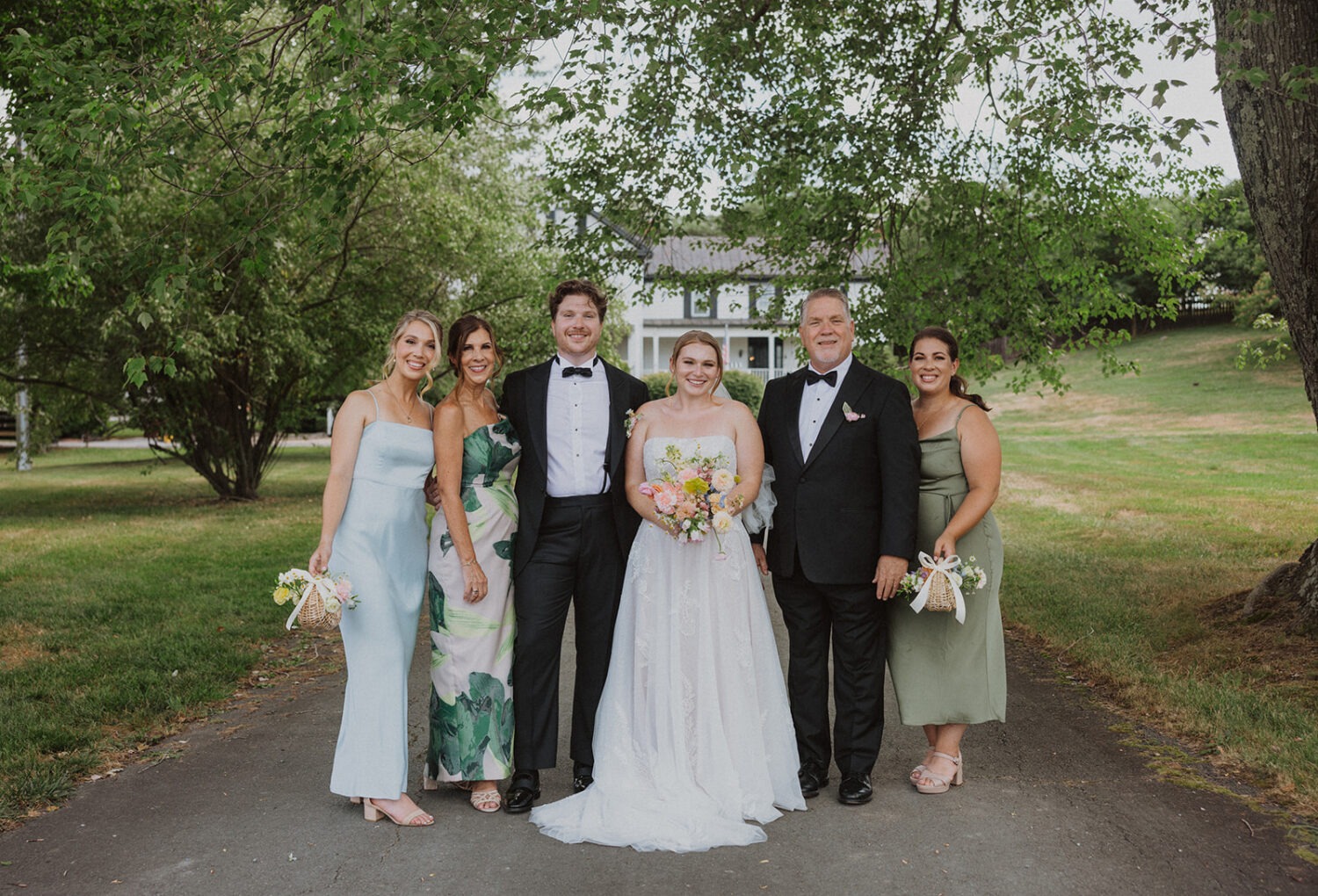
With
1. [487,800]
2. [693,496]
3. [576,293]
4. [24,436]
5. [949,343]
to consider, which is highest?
[576,293]

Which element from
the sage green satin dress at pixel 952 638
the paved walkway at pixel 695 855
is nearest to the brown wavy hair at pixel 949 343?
the sage green satin dress at pixel 952 638

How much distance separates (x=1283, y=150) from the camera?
7.19 m

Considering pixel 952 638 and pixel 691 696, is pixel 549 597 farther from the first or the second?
pixel 952 638

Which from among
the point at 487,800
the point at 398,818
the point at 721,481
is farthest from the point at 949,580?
the point at 398,818

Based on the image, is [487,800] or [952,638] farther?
[952,638]

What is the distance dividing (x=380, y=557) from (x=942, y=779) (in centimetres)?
282

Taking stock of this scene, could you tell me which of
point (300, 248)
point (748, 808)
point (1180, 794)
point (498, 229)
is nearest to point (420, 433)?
point (748, 808)

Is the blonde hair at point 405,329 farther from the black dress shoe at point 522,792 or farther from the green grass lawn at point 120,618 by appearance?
the green grass lawn at point 120,618

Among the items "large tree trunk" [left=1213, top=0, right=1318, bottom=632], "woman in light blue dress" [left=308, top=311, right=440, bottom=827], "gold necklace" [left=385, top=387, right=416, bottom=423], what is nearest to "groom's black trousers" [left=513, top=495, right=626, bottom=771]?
"woman in light blue dress" [left=308, top=311, right=440, bottom=827]

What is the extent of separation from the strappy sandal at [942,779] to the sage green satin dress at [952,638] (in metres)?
0.18

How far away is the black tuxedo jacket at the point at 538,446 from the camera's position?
5227mm

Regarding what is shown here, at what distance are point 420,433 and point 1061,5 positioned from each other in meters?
7.50

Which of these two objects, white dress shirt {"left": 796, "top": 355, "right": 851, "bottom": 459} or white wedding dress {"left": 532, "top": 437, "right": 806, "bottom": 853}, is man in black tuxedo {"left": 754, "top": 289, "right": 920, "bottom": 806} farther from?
white wedding dress {"left": 532, "top": 437, "right": 806, "bottom": 853}

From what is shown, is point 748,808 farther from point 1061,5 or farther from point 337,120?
point 1061,5
